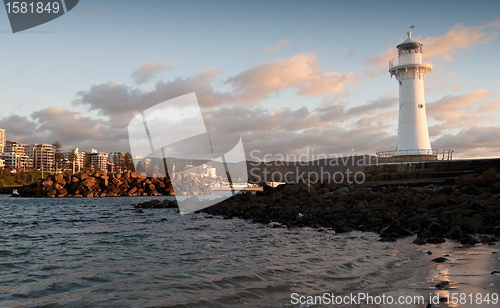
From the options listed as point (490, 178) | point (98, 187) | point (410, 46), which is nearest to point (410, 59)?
point (410, 46)

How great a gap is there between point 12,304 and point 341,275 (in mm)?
5501

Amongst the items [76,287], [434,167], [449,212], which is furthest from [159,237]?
[434,167]

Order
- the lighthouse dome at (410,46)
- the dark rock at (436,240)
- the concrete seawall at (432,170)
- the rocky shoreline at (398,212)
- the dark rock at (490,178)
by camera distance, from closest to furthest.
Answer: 1. the dark rock at (436,240)
2. the rocky shoreline at (398,212)
3. the dark rock at (490,178)
4. the concrete seawall at (432,170)
5. the lighthouse dome at (410,46)

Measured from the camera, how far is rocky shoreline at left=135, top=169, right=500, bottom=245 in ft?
33.5

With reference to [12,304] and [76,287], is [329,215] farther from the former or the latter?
[12,304]

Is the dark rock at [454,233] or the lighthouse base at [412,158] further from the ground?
the lighthouse base at [412,158]

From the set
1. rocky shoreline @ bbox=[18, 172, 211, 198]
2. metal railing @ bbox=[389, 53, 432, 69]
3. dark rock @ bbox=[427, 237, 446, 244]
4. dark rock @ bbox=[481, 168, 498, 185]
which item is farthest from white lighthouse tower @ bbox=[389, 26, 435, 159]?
rocky shoreline @ bbox=[18, 172, 211, 198]

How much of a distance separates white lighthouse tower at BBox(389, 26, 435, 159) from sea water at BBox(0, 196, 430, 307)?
21367 millimetres

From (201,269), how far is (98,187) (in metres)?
65.5

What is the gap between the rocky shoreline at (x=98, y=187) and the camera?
65.4 metres

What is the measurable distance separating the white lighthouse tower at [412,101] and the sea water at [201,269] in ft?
70.1

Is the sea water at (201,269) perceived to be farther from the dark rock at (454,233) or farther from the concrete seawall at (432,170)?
the concrete seawall at (432,170)

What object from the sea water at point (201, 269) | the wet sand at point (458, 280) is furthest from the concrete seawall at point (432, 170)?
the wet sand at point (458, 280)

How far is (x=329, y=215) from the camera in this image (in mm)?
15836
